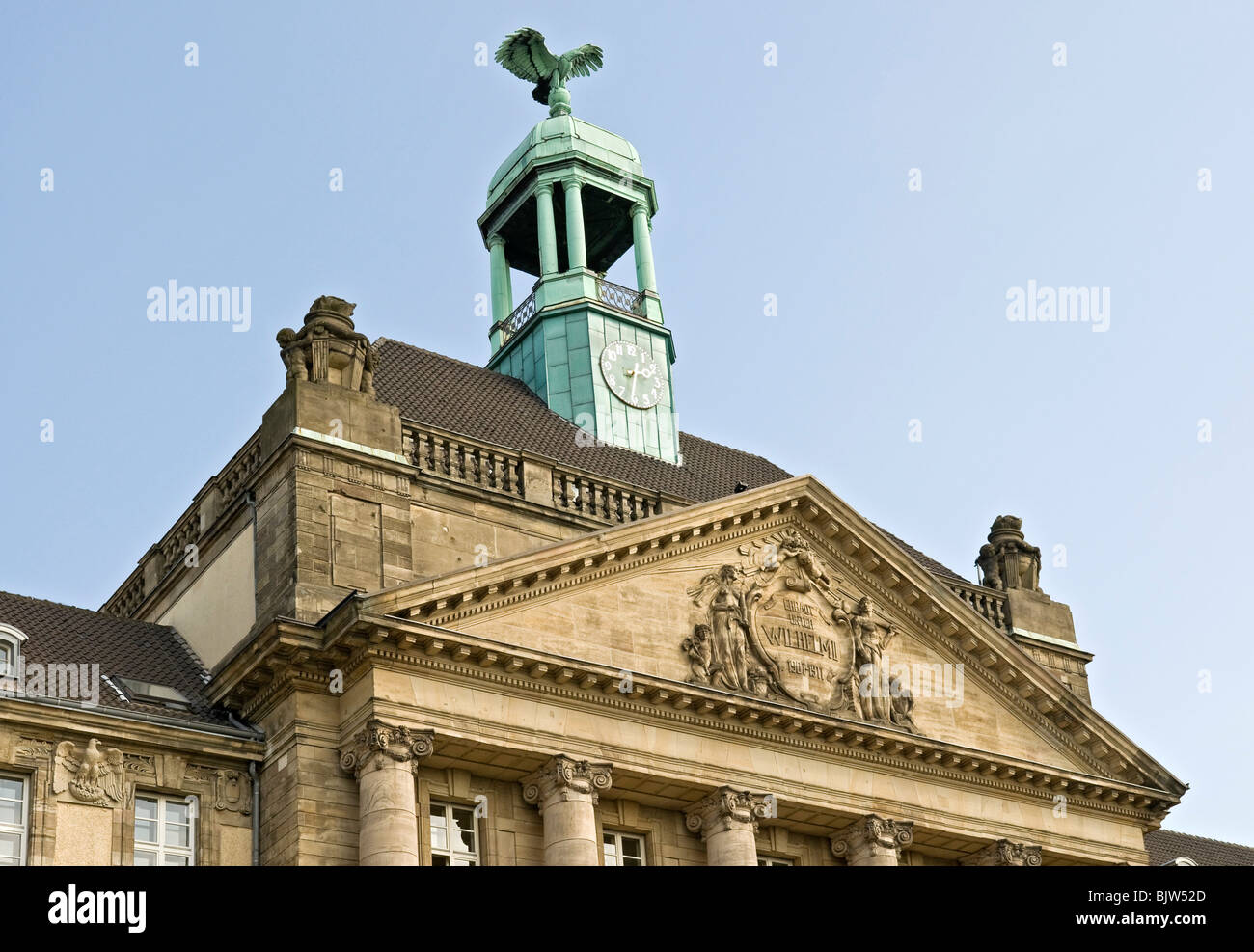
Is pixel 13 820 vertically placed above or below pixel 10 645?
below

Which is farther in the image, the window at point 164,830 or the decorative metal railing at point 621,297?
the decorative metal railing at point 621,297

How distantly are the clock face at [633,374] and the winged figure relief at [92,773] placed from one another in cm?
1534

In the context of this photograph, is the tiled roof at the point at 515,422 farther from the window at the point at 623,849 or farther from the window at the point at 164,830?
the window at the point at 164,830

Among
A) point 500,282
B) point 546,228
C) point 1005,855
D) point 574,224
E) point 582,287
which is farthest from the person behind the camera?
point 500,282

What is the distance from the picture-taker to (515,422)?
37.6 m

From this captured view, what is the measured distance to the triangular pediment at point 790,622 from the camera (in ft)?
98.0

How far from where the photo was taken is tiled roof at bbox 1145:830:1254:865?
41856mm

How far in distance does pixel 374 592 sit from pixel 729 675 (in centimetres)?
614

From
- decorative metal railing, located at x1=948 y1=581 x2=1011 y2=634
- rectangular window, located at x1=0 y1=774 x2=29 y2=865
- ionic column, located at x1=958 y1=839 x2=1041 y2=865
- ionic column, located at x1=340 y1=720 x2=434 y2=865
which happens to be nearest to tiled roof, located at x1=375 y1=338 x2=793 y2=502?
decorative metal railing, located at x1=948 y1=581 x2=1011 y2=634

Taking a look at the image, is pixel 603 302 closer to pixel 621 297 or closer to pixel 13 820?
pixel 621 297

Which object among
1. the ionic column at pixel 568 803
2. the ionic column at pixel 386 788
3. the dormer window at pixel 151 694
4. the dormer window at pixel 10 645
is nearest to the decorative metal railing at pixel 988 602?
the ionic column at pixel 568 803

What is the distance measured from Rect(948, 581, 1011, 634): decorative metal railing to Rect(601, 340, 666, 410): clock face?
7347 millimetres

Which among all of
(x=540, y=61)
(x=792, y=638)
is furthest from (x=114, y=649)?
(x=540, y=61)

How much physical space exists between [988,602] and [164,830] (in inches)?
649
